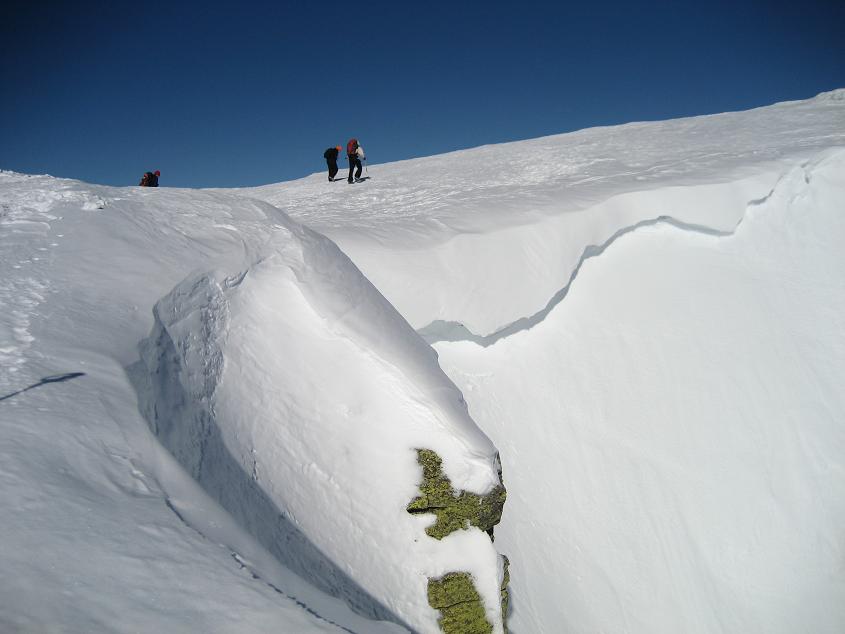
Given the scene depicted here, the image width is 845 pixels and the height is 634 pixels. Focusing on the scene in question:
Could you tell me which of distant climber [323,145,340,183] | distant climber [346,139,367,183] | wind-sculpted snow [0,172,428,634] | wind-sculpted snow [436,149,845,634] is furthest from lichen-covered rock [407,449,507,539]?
distant climber [323,145,340,183]

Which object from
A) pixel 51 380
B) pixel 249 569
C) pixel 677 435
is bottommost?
pixel 677 435

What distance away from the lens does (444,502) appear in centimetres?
234

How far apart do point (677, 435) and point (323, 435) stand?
11.0ft

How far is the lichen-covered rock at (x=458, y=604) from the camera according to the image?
7.51 ft

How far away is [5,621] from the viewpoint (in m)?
1.19

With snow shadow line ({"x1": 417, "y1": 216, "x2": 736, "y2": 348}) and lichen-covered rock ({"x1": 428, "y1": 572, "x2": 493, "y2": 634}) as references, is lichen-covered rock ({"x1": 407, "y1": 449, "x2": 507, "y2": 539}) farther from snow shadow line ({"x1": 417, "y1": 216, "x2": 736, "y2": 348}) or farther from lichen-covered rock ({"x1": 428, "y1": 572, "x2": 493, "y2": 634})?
snow shadow line ({"x1": 417, "y1": 216, "x2": 736, "y2": 348})

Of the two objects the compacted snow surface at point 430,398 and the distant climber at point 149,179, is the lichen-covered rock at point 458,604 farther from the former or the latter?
the distant climber at point 149,179

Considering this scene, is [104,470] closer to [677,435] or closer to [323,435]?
[323,435]

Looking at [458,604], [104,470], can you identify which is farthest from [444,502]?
[104,470]

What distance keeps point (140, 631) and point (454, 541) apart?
1377 millimetres

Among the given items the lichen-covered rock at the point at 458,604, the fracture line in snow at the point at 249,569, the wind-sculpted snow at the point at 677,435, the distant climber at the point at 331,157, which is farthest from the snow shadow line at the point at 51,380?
the distant climber at the point at 331,157

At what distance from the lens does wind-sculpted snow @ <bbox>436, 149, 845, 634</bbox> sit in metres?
3.81

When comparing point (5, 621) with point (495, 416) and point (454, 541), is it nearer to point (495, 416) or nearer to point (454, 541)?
point (454, 541)

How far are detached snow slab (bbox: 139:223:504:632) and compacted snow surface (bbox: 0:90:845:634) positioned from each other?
1 centimetres
